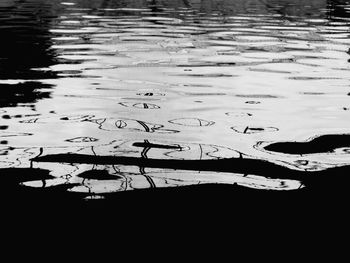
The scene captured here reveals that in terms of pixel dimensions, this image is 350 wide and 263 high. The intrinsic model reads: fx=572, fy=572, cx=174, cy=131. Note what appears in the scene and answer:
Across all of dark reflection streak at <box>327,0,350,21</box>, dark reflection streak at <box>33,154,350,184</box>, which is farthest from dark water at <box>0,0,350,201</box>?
dark reflection streak at <box>327,0,350,21</box>

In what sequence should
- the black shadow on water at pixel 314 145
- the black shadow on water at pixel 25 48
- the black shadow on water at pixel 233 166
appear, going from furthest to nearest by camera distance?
the black shadow on water at pixel 25 48
the black shadow on water at pixel 314 145
the black shadow on water at pixel 233 166

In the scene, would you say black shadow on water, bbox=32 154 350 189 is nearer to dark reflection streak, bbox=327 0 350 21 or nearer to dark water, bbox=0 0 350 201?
dark water, bbox=0 0 350 201

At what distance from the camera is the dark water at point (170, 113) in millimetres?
3871

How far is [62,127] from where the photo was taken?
505cm

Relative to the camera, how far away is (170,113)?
571cm

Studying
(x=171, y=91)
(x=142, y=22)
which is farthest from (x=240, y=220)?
(x=142, y=22)

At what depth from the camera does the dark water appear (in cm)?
387

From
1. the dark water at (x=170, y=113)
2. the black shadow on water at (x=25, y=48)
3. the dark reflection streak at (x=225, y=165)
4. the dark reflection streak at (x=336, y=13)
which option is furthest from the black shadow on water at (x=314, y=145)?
the dark reflection streak at (x=336, y=13)

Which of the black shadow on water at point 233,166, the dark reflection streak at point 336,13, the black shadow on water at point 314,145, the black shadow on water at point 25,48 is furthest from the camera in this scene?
the dark reflection streak at point 336,13

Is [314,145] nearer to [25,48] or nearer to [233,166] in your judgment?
[233,166]

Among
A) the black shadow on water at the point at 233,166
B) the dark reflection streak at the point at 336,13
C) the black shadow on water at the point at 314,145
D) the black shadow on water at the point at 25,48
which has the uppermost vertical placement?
the black shadow on water at the point at 25,48

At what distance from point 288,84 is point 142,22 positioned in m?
10.1

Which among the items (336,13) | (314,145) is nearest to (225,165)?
(314,145)

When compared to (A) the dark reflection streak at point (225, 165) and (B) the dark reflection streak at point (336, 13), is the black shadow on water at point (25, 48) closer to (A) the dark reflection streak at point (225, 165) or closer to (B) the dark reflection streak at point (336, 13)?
(A) the dark reflection streak at point (225, 165)
